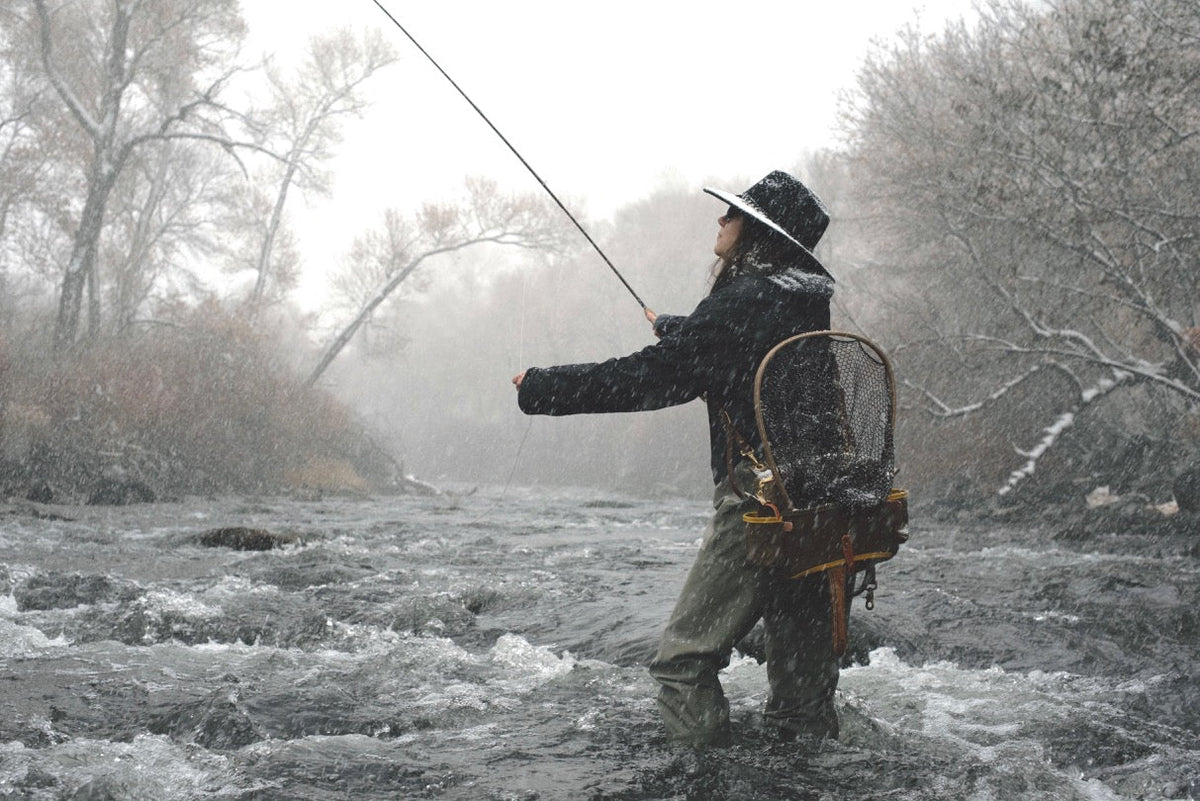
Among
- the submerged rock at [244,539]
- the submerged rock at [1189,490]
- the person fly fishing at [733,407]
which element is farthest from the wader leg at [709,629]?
the submerged rock at [1189,490]

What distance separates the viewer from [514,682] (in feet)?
14.3

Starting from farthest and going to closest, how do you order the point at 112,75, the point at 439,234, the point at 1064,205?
the point at 439,234, the point at 112,75, the point at 1064,205

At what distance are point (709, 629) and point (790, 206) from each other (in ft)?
4.59

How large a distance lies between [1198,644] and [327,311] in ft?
85.5

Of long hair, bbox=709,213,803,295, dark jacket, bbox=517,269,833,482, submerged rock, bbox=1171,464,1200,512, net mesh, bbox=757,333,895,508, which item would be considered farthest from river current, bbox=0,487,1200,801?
submerged rock, bbox=1171,464,1200,512

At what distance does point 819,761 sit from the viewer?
10.3 feet

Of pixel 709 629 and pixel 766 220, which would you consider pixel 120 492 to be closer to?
pixel 709 629

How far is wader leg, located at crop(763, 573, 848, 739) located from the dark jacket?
1.58ft

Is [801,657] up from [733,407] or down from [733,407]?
down

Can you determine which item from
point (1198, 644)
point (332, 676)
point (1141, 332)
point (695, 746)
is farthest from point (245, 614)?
point (1141, 332)

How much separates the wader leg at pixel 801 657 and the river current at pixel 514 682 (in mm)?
92

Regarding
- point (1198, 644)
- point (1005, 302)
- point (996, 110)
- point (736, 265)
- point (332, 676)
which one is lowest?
point (332, 676)

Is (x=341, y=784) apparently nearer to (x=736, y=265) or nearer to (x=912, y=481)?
(x=736, y=265)

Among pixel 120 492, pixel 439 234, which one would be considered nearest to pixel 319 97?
pixel 439 234
